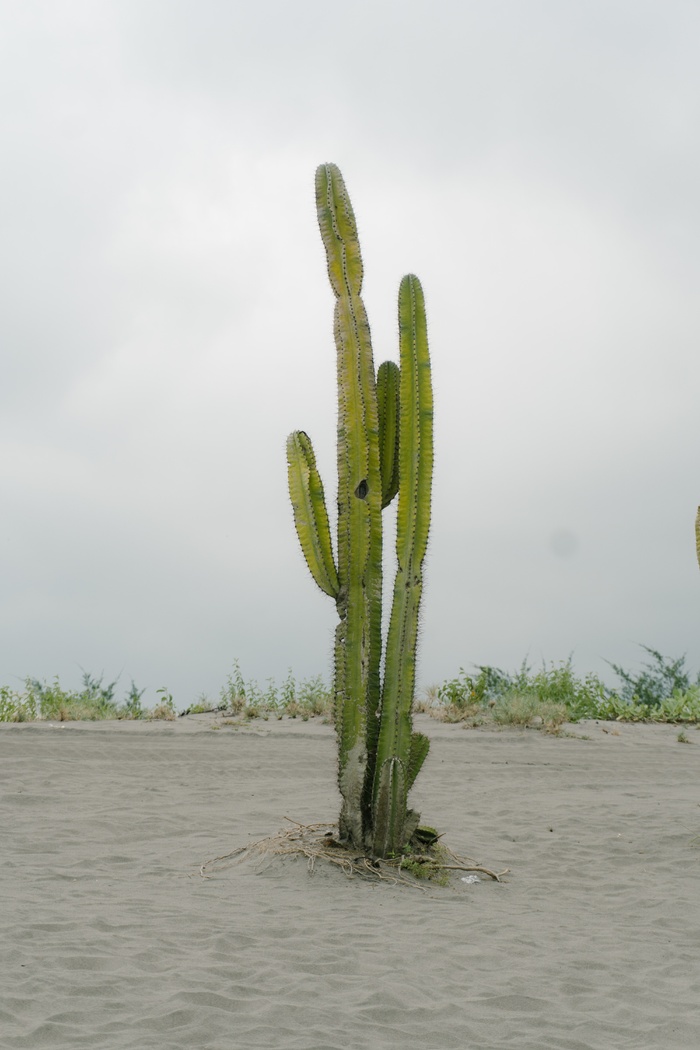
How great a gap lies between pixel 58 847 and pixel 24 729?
4659mm

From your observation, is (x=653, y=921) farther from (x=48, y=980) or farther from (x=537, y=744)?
(x=537, y=744)

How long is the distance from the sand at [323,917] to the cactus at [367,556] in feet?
1.91

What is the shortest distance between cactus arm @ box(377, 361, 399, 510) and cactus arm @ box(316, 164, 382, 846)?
30cm

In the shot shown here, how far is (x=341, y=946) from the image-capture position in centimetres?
427

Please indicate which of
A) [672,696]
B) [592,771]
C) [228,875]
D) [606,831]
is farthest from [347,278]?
[672,696]

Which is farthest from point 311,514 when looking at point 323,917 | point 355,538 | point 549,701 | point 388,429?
point 549,701

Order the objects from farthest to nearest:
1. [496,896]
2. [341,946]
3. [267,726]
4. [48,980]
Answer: [267,726] → [496,896] → [341,946] → [48,980]

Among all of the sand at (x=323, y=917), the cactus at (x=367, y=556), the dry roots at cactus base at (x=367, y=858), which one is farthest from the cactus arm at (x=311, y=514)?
the sand at (x=323, y=917)

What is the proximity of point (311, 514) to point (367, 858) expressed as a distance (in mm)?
2138

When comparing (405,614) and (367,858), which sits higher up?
(405,614)

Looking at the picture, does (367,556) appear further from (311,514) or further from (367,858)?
(367,858)

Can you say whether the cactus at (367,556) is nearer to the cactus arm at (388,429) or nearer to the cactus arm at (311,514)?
the cactus arm at (311,514)

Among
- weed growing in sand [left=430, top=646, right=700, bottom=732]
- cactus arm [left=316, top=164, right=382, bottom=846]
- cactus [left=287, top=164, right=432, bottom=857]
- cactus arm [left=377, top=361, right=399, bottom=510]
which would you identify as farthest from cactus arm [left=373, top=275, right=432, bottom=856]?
weed growing in sand [left=430, top=646, right=700, bottom=732]

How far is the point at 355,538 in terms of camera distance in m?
5.68
